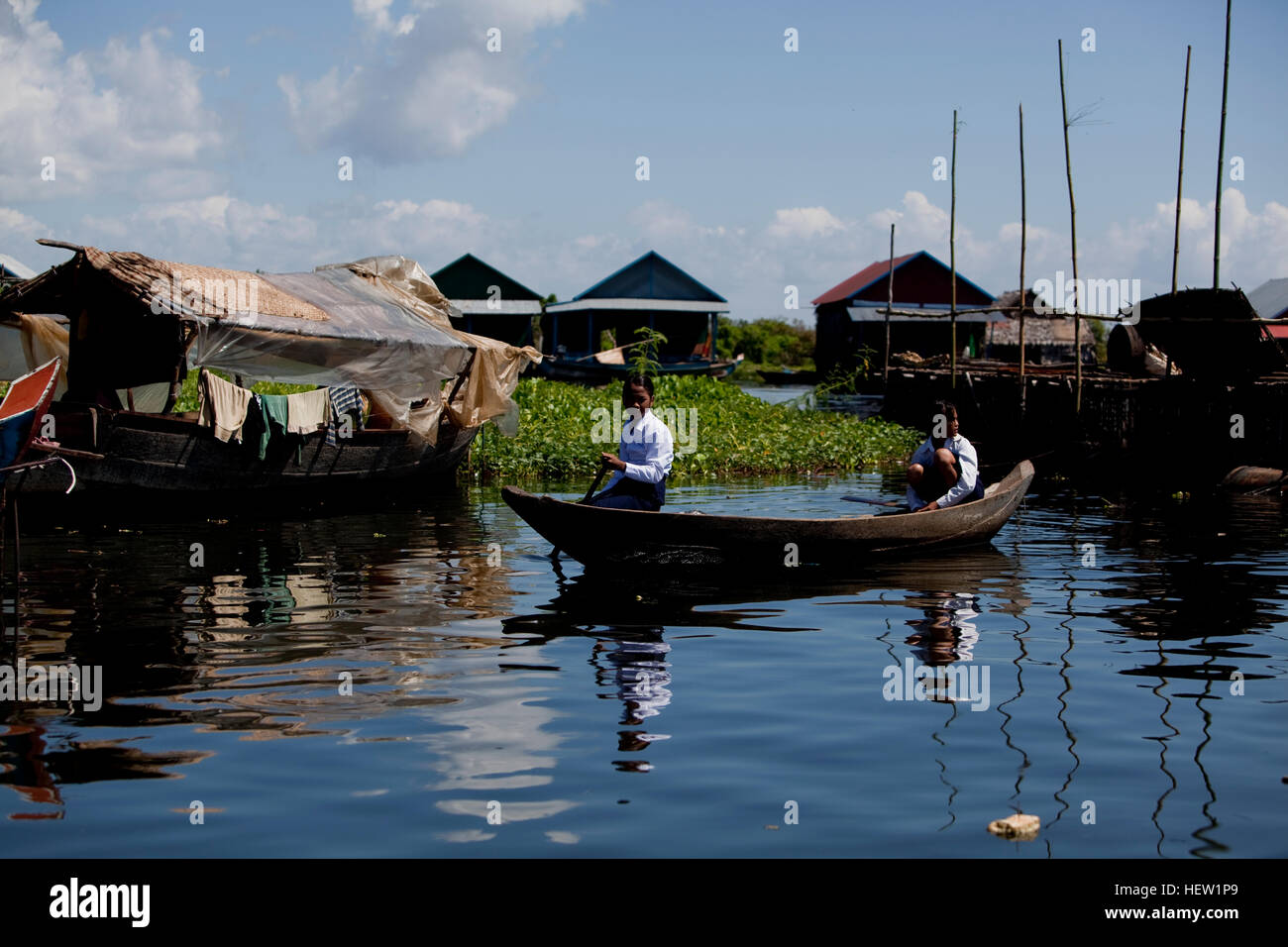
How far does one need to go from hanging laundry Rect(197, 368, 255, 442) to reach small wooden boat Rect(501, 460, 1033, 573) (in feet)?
15.1

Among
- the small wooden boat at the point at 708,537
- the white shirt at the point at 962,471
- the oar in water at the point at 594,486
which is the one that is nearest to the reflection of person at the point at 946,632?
the small wooden boat at the point at 708,537

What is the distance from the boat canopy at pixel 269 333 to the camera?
12.2 meters

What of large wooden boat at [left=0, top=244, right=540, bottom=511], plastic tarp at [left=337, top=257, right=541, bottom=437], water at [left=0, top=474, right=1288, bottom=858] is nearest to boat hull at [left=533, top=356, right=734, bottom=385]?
plastic tarp at [left=337, top=257, right=541, bottom=437]

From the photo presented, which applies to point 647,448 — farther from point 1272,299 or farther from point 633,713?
point 1272,299

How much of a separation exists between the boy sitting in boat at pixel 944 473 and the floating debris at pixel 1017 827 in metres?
6.56

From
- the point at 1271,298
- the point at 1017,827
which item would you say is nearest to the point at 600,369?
the point at 1271,298

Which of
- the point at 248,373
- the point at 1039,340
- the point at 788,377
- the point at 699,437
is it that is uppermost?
the point at 1039,340

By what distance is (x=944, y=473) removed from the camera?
36.0 ft

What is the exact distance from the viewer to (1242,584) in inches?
388

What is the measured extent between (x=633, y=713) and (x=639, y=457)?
3.89 metres

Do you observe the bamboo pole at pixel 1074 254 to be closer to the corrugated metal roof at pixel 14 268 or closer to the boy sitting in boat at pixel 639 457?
the boy sitting in boat at pixel 639 457
